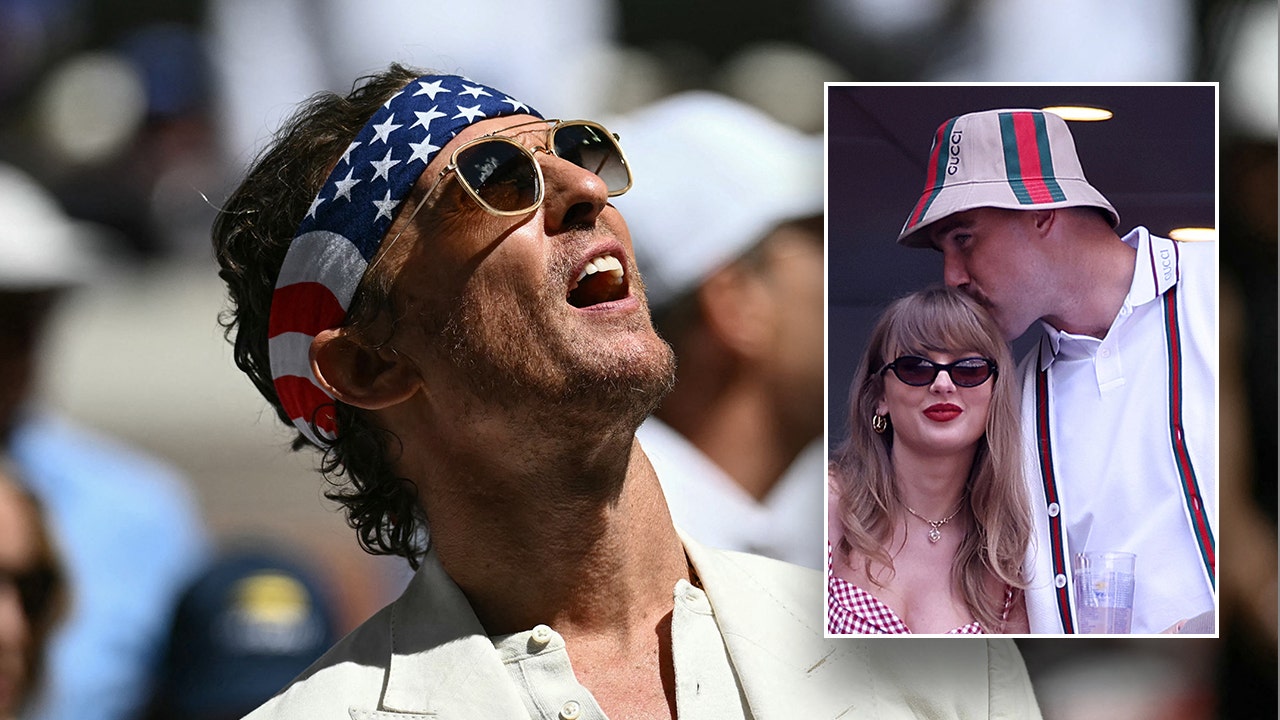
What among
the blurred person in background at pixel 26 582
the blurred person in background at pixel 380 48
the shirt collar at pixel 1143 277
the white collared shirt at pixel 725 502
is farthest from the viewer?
the blurred person in background at pixel 26 582

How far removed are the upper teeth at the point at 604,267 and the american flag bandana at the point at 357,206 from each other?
0.30 metres

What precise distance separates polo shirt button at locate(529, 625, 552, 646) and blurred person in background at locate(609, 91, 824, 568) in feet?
2.76

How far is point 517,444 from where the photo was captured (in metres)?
2.19

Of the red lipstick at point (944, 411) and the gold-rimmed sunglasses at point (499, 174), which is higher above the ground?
the gold-rimmed sunglasses at point (499, 174)

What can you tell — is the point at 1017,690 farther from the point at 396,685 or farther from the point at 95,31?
the point at 95,31

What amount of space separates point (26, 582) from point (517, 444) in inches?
70.2

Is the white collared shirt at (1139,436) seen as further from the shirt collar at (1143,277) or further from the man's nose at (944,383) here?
the man's nose at (944,383)

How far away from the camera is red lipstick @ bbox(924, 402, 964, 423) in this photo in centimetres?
222

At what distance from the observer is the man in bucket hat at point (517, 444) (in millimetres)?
→ 2135

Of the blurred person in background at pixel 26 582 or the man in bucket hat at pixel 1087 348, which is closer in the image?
the man in bucket hat at pixel 1087 348

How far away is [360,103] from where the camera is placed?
7.84 ft

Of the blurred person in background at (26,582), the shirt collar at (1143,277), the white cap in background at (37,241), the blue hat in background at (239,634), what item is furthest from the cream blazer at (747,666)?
the white cap in background at (37,241)

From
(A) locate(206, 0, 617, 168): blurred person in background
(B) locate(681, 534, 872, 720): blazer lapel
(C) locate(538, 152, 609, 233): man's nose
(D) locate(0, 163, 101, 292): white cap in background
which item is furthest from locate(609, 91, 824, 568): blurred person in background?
(D) locate(0, 163, 101, 292): white cap in background

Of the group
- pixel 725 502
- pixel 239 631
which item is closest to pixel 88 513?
pixel 239 631
